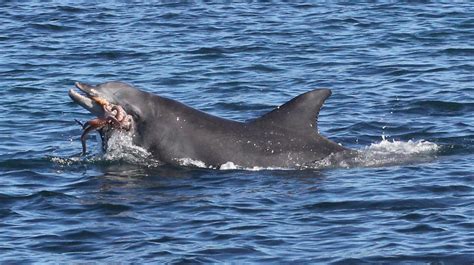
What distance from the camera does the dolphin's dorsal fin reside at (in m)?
18.6

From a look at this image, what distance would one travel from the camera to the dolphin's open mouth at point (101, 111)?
19.0m

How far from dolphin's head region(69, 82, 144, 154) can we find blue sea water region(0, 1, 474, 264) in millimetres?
453

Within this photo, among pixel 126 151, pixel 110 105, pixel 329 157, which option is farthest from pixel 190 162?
pixel 329 157

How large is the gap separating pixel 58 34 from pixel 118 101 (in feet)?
46.9

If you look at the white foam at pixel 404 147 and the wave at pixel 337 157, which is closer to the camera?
the wave at pixel 337 157

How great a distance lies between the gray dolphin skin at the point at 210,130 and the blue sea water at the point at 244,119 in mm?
288

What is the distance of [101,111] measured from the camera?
63.3ft

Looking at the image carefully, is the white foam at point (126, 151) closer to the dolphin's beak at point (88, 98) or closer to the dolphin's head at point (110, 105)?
the dolphin's head at point (110, 105)

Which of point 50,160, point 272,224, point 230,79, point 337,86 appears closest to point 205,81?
point 230,79

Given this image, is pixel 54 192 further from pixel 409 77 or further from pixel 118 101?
pixel 409 77

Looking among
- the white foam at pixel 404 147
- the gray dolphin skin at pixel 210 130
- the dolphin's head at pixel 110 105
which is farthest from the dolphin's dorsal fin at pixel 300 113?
the dolphin's head at pixel 110 105

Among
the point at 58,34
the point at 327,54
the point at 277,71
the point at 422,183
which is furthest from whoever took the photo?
the point at 58,34

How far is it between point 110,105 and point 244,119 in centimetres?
448

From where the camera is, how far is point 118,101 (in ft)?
63.1
